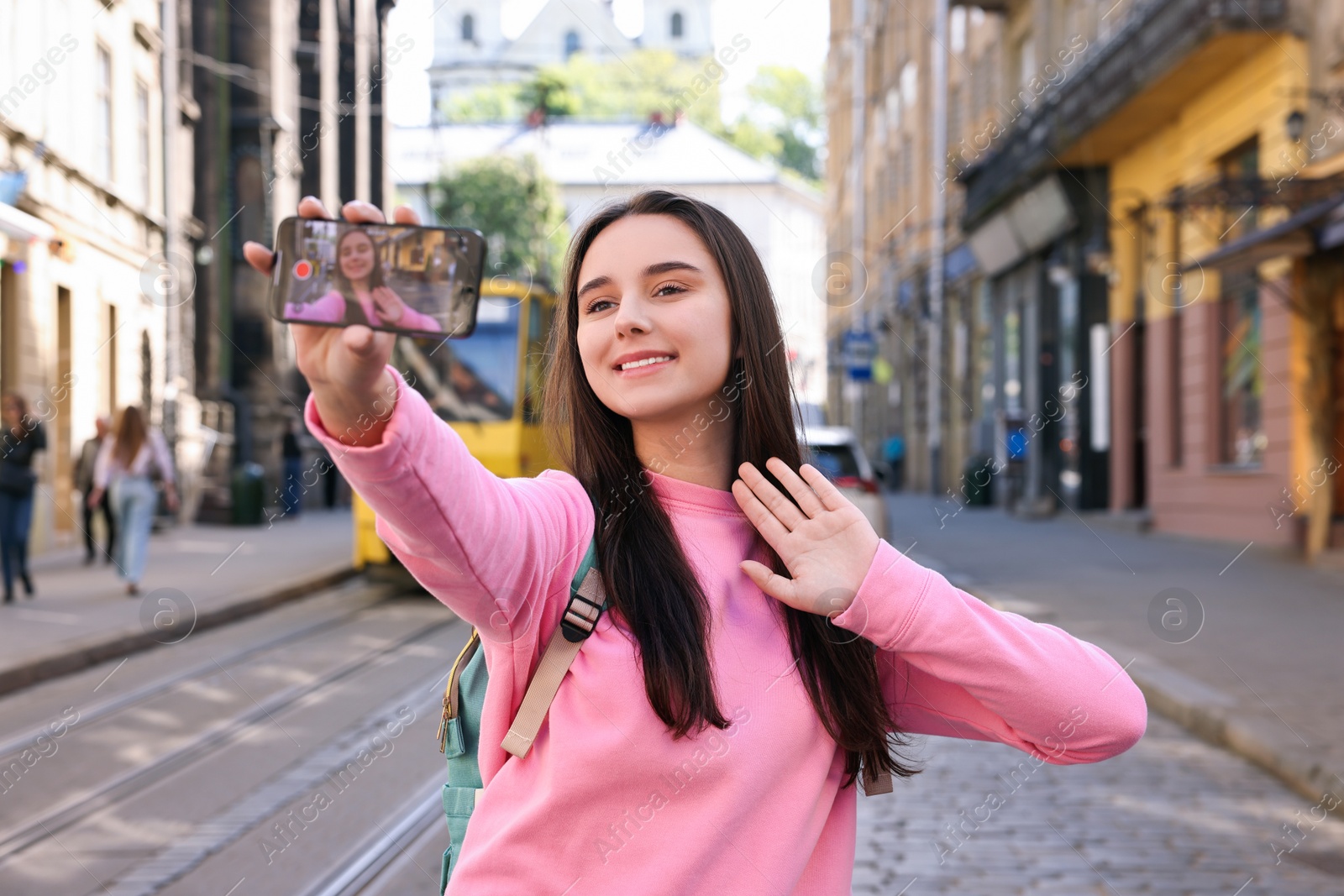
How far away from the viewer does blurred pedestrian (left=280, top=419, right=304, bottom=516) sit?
26109mm

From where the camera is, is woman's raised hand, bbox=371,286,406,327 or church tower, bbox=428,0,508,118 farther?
church tower, bbox=428,0,508,118

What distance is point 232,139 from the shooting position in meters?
27.8

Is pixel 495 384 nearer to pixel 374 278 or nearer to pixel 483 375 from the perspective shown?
pixel 483 375

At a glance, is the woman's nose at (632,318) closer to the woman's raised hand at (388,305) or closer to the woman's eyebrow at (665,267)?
the woman's eyebrow at (665,267)

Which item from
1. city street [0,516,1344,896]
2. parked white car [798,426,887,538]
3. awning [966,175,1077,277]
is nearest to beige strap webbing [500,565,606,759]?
city street [0,516,1344,896]

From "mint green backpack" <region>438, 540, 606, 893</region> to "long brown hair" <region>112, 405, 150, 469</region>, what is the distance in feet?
37.2

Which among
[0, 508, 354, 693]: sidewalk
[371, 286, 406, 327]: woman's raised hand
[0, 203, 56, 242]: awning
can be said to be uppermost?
[0, 203, 56, 242]: awning

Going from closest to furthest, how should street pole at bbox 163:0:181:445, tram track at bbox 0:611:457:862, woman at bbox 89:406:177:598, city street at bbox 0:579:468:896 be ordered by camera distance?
city street at bbox 0:579:468:896 < tram track at bbox 0:611:457:862 < woman at bbox 89:406:177:598 < street pole at bbox 163:0:181:445

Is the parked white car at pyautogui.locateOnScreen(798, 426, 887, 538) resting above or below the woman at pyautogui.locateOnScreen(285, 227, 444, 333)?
below

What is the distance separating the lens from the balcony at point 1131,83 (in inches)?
577

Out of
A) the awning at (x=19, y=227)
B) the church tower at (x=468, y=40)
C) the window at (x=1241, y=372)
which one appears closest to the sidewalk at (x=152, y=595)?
the awning at (x=19, y=227)

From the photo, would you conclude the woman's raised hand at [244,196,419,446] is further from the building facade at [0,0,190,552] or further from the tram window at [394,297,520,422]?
the building facade at [0,0,190,552]

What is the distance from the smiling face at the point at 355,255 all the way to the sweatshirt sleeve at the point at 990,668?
702 millimetres

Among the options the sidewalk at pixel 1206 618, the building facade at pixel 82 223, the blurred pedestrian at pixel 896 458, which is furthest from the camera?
the blurred pedestrian at pixel 896 458
